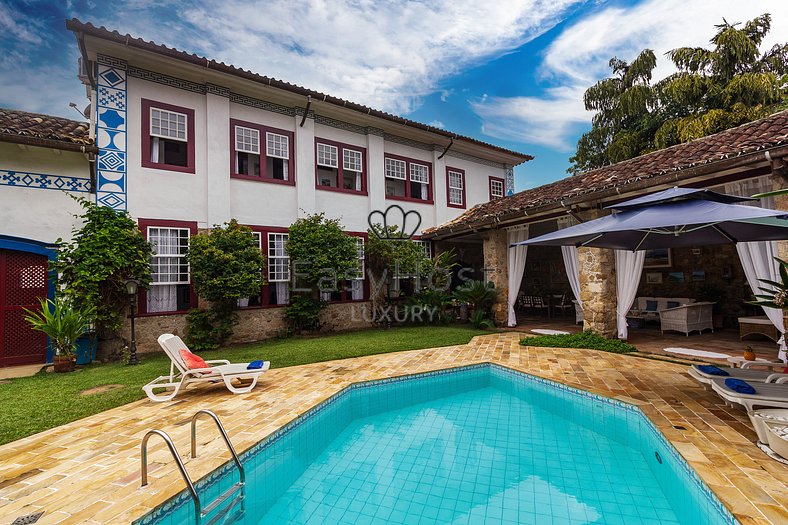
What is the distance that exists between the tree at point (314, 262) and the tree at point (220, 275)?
46.4 inches

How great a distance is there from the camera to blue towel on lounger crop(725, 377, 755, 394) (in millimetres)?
4102

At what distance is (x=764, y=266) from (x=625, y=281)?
247 centimetres

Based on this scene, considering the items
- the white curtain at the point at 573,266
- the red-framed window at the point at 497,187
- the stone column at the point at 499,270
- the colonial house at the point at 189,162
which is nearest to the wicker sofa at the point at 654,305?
the white curtain at the point at 573,266

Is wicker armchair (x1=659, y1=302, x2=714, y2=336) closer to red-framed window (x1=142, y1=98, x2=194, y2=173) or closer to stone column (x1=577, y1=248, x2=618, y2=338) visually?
stone column (x1=577, y1=248, x2=618, y2=338)

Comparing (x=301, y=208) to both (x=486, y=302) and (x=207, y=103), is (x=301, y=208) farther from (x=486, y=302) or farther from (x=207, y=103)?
(x=486, y=302)

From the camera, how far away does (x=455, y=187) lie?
15336 millimetres

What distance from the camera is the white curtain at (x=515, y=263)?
11477 mm

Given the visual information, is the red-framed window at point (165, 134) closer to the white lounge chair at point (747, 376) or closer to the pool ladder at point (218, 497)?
the pool ladder at point (218, 497)

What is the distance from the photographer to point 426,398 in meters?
6.16

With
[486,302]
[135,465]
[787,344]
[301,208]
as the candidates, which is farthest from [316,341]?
[787,344]

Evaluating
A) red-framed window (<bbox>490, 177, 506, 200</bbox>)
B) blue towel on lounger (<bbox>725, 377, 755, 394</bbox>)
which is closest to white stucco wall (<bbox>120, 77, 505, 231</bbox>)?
red-framed window (<bbox>490, 177, 506, 200</bbox>)

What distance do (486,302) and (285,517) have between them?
392 inches

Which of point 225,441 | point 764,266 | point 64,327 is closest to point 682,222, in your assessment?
point 764,266

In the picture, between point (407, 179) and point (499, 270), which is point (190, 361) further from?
point (407, 179)
